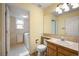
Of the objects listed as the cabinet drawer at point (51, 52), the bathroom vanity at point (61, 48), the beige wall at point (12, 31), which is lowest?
the cabinet drawer at point (51, 52)

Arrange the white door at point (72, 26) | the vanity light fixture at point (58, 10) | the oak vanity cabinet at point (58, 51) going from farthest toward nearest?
1. the vanity light fixture at point (58, 10)
2. the white door at point (72, 26)
3. the oak vanity cabinet at point (58, 51)

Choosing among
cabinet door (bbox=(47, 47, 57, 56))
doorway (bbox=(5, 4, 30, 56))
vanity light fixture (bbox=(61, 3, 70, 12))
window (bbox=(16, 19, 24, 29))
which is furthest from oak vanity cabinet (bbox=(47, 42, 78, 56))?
vanity light fixture (bbox=(61, 3, 70, 12))

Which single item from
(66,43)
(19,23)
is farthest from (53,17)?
(19,23)

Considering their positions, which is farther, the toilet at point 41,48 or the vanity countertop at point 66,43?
the toilet at point 41,48

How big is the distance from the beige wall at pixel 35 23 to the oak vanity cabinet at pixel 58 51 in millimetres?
264

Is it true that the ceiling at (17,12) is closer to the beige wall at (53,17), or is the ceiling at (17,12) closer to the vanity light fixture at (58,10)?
the beige wall at (53,17)

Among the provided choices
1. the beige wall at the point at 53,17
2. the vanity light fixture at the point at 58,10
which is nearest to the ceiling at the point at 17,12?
the beige wall at the point at 53,17

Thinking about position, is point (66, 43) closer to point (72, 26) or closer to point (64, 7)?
point (72, 26)

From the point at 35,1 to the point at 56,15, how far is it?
0.46 metres

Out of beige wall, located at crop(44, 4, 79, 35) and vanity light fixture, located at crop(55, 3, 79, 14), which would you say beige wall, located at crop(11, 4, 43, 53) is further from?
vanity light fixture, located at crop(55, 3, 79, 14)

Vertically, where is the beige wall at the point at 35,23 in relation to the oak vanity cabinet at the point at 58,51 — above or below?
above

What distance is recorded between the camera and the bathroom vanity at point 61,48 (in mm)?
1443

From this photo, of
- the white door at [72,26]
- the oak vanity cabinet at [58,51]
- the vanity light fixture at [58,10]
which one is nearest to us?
the oak vanity cabinet at [58,51]

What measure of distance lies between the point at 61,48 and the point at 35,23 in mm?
607
